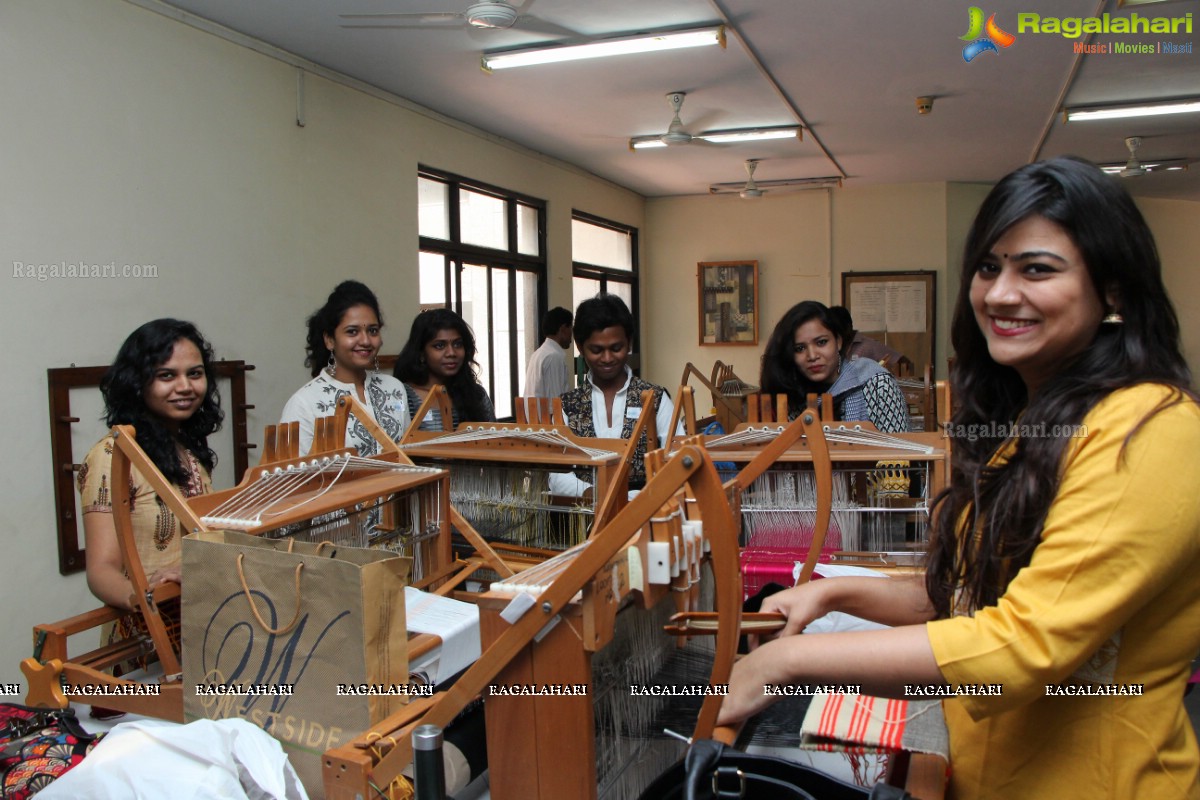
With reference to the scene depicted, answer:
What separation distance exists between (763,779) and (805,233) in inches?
369

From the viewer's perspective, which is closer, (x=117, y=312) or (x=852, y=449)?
(x=852, y=449)

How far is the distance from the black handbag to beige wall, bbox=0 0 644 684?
3.07 meters

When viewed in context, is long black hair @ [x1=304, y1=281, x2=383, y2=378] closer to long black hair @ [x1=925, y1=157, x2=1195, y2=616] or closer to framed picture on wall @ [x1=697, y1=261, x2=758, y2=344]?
long black hair @ [x1=925, y1=157, x2=1195, y2=616]

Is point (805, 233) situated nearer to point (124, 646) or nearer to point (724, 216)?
point (724, 216)

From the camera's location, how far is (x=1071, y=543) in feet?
2.70

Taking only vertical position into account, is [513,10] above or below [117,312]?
above

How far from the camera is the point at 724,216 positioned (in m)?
9.98

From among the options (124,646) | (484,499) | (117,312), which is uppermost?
(117,312)

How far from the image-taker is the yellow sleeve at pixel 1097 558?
31.7 inches

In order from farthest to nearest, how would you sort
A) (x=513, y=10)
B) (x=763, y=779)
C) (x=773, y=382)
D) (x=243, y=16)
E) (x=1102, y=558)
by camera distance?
(x=243, y=16) → (x=513, y=10) → (x=773, y=382) → (x=763, y=779) → (x=1102, y=558)

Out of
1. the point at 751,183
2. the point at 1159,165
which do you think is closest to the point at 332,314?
the point at 751,183

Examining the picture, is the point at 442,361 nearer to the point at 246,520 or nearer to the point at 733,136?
the point at 246,520

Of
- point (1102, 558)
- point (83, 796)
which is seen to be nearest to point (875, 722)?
point (1102, 558)

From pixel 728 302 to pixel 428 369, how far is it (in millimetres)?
6941
